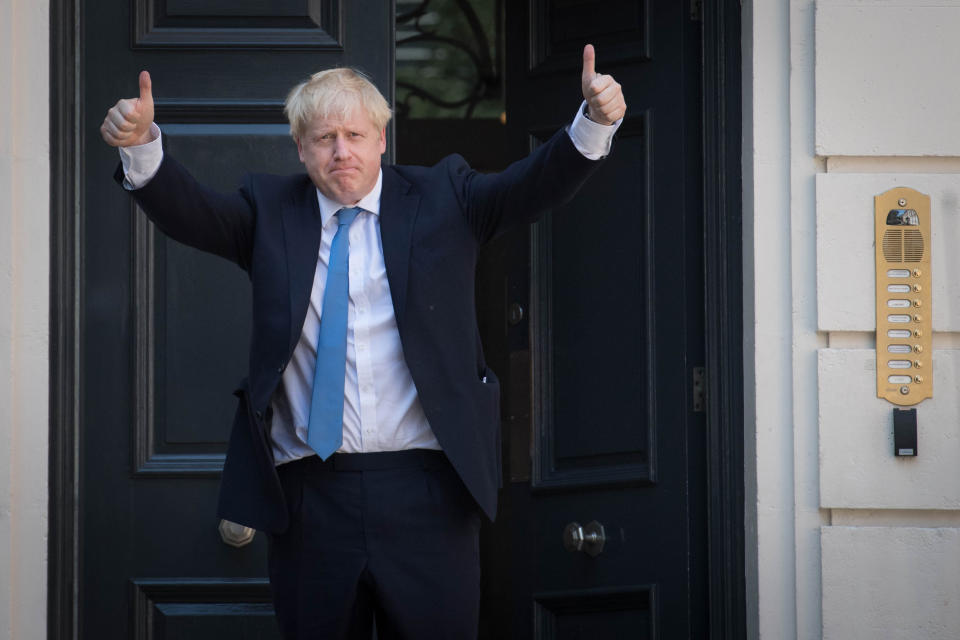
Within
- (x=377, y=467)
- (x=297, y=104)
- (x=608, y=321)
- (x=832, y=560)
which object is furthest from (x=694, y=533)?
(x=297, y=104)

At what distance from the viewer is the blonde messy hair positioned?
9.46 feet

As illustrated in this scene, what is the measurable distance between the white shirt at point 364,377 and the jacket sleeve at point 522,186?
14cm

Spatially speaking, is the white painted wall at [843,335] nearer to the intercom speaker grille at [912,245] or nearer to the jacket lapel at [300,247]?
the intercom speaker grille at [912,245]

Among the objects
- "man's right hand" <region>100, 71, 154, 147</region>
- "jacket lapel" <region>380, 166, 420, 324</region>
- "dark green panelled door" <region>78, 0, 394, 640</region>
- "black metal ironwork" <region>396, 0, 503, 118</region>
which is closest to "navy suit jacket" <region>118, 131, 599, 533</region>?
"jacket lapel" <region>380, 166, 420, 324</region>

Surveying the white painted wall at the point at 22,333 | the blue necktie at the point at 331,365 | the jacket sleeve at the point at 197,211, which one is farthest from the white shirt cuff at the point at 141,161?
the white painted wall at the point at 22,333

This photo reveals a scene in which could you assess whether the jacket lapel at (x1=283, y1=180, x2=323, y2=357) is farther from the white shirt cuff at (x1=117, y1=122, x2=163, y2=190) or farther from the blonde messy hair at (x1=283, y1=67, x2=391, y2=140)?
the white shirt cuff at (x1=117, y1=122, x2=163, y2=190)

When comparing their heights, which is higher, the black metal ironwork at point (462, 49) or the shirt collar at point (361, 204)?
the black metal ironwork at point (462, 49)

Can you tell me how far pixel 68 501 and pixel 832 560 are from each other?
2297 mm

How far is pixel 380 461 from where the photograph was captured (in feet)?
9.39

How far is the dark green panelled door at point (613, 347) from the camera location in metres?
4.06

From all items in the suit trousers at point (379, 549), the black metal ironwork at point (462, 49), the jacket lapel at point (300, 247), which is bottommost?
the suit trousers at point (379, 549)

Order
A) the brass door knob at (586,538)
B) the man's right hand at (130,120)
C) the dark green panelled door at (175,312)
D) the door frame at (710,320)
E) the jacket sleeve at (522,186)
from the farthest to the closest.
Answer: the brass door knob at (586,538) → the dark green panelled door at (175,312) → the door frame at (710,320) → the jacket sleeve at (522,186) → the man's right hand at (130,120)

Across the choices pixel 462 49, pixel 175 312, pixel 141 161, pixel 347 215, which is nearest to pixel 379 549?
pixel 347 215

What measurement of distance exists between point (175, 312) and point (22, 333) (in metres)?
0.46
